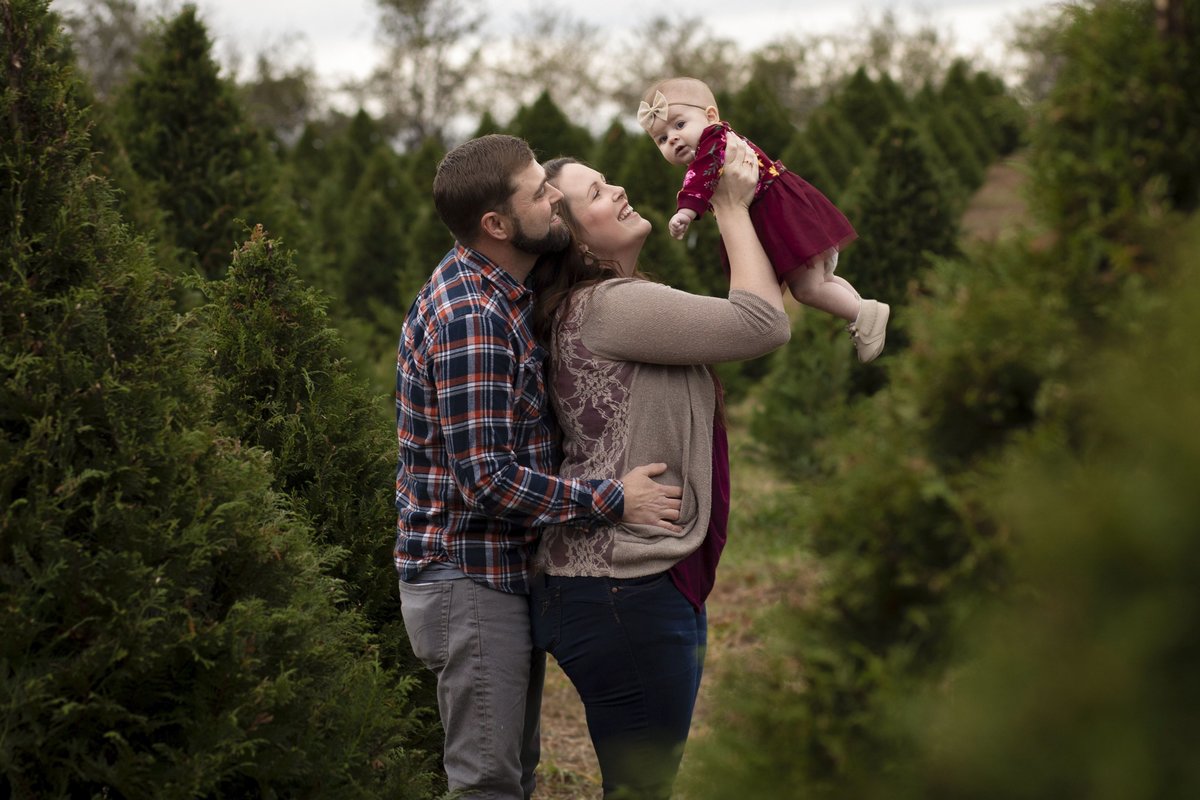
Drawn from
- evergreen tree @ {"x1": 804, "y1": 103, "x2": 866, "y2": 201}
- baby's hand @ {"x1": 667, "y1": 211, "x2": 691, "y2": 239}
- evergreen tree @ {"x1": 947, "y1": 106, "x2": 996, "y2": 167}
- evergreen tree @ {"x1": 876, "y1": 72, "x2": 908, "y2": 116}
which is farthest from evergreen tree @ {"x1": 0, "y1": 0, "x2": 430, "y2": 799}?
evergreen tree @ {"x1": 947, "y1": 106, "x2": 996, "y2": 167}

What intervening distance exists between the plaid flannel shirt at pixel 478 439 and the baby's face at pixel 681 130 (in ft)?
3.21

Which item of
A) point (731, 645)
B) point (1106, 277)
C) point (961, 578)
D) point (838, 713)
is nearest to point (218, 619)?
point (838, 713)

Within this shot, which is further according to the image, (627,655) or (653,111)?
(653,111)

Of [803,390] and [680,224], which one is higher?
[680,224]

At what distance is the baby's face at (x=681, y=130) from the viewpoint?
375 centimetres

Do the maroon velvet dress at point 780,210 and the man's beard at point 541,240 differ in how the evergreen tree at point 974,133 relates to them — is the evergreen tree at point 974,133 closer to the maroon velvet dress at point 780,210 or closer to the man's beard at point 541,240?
the maroon velvet dress at point 780,210

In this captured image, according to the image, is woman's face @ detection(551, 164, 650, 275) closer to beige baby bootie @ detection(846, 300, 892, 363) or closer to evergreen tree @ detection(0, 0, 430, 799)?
beige baby bootie @ detection(846, 300, 892, 363)

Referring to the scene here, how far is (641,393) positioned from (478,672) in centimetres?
80

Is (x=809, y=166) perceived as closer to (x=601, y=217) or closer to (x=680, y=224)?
(x=680, y=224)

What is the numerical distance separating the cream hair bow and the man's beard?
0.99 m

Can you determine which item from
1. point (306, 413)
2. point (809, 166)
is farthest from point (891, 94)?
point (306, 413)

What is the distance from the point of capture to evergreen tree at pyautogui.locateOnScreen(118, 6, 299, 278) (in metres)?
8.26

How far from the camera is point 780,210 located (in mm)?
3271

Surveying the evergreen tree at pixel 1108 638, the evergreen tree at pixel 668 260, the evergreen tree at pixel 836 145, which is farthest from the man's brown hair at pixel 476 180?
the evergreen tree at pixel 836 145
